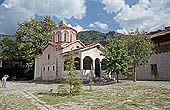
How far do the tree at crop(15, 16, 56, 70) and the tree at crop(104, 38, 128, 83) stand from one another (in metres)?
20.5

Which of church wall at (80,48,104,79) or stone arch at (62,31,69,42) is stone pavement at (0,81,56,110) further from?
stone arch at (62,31,69,42)

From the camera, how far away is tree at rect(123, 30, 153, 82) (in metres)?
17.5

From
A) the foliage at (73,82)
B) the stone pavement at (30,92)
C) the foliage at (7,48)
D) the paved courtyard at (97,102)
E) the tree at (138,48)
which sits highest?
the foliage at (7,48)

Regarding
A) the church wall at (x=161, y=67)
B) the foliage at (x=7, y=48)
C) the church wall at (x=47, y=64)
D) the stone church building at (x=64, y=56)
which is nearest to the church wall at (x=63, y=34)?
the stone church building at (x=64, y=56)

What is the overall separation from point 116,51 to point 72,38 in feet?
41.1

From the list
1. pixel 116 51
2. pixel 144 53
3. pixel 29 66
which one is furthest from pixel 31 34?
pixel 144 53

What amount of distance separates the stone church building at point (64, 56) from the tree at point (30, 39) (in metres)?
2.41

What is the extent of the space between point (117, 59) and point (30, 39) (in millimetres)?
23319

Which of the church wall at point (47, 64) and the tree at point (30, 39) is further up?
the tree at point (30, 39)

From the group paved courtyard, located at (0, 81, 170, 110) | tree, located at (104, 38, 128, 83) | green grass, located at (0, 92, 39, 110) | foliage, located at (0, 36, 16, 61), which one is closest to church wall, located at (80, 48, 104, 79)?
tree, located at (104, 38, 128, 83)

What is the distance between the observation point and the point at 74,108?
22.4ft

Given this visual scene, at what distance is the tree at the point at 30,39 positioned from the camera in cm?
3372

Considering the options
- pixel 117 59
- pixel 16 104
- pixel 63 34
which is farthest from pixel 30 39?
pixel 16 104

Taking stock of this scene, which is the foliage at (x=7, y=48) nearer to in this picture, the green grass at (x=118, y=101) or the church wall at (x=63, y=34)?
the church wall at (x=63, y=34)
